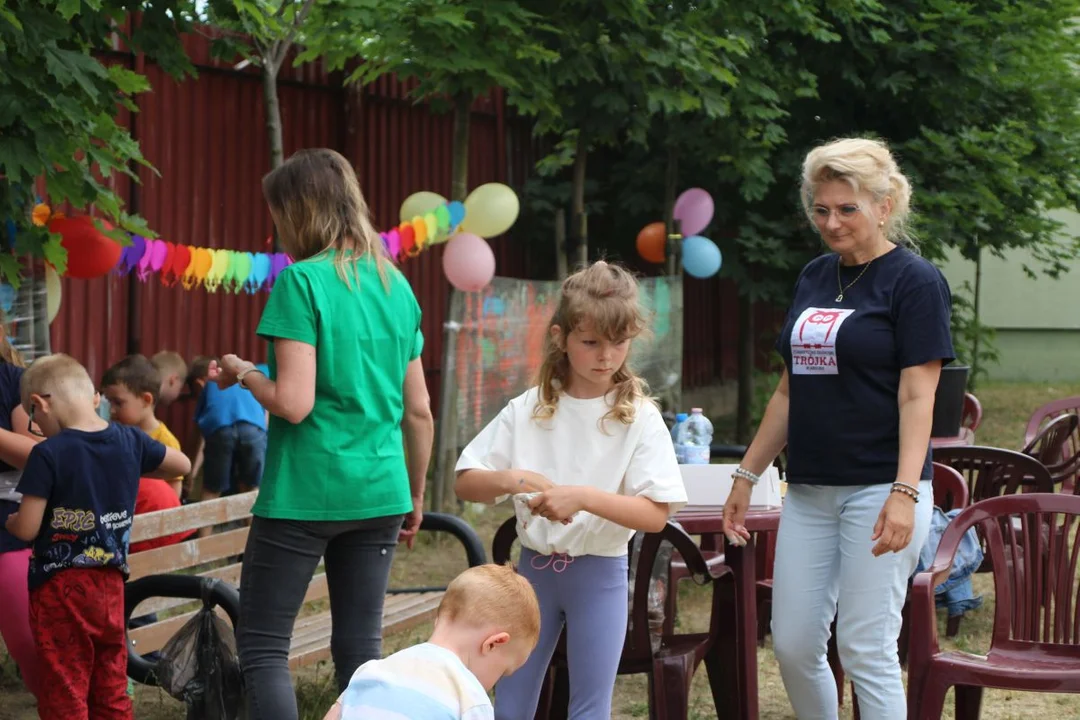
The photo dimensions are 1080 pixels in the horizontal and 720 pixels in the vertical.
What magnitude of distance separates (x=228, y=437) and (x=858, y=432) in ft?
14.3

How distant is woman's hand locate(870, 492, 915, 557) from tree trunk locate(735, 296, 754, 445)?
29.8ft

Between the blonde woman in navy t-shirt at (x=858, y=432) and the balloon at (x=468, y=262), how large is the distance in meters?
4.41

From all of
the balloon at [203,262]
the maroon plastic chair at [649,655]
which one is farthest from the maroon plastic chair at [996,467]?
the balloon at [203,262]

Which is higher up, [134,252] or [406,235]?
[406,235]

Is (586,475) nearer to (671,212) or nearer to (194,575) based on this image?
(194,575)

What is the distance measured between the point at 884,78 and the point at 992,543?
7.72m

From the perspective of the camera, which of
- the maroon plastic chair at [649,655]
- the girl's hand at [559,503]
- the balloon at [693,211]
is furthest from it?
the balloon at [693,211]

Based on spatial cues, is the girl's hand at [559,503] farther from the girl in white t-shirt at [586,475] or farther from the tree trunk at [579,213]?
the tree trunk at [579,213]

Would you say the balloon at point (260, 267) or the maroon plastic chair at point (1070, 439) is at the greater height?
the balloon at point (260, 267)

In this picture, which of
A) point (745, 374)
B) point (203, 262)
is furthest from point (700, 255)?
point (203, 262)

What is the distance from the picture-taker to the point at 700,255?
10.5 meters

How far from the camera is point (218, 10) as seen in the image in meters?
5.89

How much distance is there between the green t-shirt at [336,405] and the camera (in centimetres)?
334

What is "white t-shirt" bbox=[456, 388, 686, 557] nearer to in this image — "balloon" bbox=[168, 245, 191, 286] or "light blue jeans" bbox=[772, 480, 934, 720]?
"light blue jeans" bbox=[772, 480, 934, 720]
